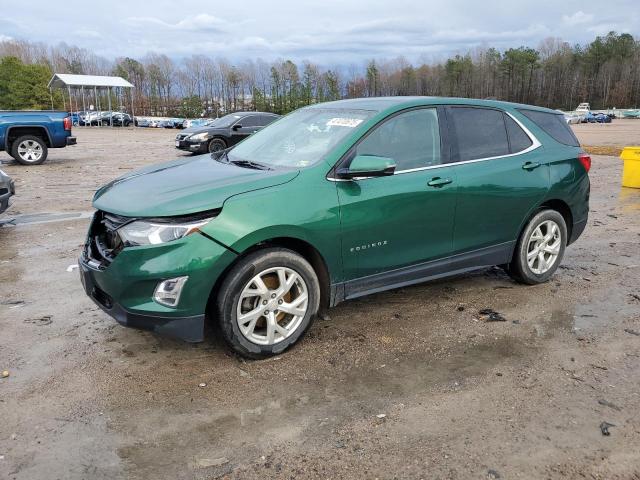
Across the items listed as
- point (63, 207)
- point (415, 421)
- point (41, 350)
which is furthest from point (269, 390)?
point (63, 207)

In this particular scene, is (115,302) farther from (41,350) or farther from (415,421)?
(415,421)

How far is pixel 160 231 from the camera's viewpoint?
3.32 m

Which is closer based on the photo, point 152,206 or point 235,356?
point 152,206

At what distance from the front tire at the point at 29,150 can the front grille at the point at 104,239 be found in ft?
42.7

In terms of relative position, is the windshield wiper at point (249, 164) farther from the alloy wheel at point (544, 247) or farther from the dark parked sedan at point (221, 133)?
the dark parked sedan at point (221, 133)

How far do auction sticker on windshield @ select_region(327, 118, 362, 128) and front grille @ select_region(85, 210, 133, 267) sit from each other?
172cm

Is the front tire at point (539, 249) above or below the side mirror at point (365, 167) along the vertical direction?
below

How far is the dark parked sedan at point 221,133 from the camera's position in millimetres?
17484

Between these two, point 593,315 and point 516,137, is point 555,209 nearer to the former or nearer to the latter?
point 516,137

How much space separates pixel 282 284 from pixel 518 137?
2714mm

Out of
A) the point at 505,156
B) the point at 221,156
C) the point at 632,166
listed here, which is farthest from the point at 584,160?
the point at 632,166

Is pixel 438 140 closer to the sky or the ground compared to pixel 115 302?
closer to the sky

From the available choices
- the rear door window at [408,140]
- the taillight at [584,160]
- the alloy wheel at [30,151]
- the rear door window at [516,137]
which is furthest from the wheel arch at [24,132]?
the taillight at [584,160]

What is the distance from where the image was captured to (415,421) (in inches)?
119
